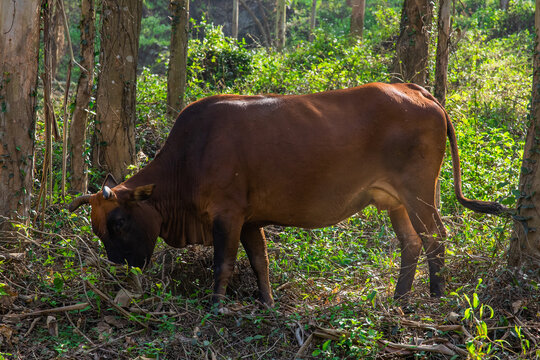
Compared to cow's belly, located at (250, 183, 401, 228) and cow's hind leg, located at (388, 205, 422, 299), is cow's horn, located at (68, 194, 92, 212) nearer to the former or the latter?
cow's belly, located at (250, 183, 401, 228)

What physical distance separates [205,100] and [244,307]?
6.72 ft

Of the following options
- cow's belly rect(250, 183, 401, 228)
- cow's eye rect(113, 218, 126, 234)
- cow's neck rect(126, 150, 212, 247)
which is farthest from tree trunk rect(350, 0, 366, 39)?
cow's eye rect(113, 218, 126, 234)

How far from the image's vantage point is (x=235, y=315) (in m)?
5.41

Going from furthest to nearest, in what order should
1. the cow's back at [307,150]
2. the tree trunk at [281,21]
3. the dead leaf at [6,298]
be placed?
1. the tree trunk at [281,21]
2. the cow's back at [307,150]
3. the dead leaf at [6,298]

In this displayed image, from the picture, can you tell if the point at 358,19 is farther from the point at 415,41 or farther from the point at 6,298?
the point at 6,298

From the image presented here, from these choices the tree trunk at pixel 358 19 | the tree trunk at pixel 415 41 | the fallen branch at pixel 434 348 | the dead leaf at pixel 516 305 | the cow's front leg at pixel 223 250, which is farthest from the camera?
the tree trunk at pixel 358 19

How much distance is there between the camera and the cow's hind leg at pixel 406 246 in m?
6.24

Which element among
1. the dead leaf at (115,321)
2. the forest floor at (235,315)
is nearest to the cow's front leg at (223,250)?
the forest floor at (235,315)

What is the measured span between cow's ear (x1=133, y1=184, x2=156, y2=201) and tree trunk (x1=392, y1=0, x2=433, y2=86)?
5768mm

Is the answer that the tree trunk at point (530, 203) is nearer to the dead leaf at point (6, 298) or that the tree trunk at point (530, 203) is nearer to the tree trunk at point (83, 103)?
the dead leaf at point (6, 298)

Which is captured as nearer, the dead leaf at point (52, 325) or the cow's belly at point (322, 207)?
the dead leaf at point (52, 325)

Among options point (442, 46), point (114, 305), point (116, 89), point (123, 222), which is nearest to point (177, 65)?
point (116, 89)

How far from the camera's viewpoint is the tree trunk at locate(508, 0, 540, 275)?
5195 mm

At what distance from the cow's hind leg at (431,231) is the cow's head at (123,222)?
250cm
